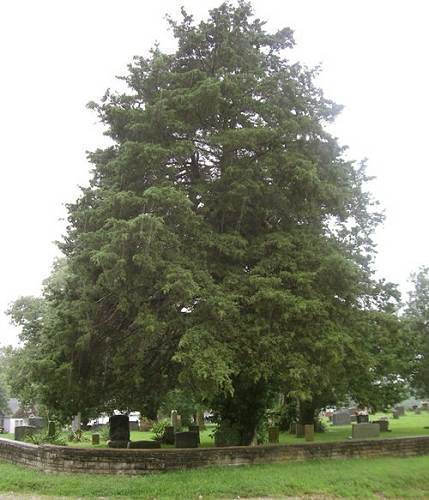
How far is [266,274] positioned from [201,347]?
2830mm

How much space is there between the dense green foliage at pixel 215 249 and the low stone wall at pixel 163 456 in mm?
1525

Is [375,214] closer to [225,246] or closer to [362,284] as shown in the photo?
[362,284]

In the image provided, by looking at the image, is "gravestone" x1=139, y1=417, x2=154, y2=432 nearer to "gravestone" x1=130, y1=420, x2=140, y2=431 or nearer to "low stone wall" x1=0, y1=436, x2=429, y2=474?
"gravestone" x1=130, y1=420, x2=140, y2=431

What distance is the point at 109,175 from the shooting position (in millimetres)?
16703

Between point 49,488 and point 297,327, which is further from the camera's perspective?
point 297,327

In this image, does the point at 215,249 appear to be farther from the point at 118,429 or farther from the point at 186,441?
the point at 118,429

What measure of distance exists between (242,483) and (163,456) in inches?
87.2

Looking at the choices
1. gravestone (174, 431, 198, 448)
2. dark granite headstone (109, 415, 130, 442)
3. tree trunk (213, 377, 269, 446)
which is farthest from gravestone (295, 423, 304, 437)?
gravestone (174, 431, 198, 448)

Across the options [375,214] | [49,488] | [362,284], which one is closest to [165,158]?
[362,284]

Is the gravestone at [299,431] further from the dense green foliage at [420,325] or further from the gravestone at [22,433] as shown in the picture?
the gravestone at [22,433]

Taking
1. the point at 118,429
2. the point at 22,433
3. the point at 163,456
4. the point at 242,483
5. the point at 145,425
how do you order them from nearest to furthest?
the point at 242,483
the point at 163,456
the point at 118,429
the point at 22,433
the point at 145,425

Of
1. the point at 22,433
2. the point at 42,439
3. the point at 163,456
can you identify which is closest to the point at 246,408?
the point at 163,456

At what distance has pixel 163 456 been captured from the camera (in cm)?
1277

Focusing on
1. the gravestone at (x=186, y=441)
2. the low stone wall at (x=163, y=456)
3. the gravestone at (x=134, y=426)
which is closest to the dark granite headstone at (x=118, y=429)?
the gravestone at (x=186, y=441)
